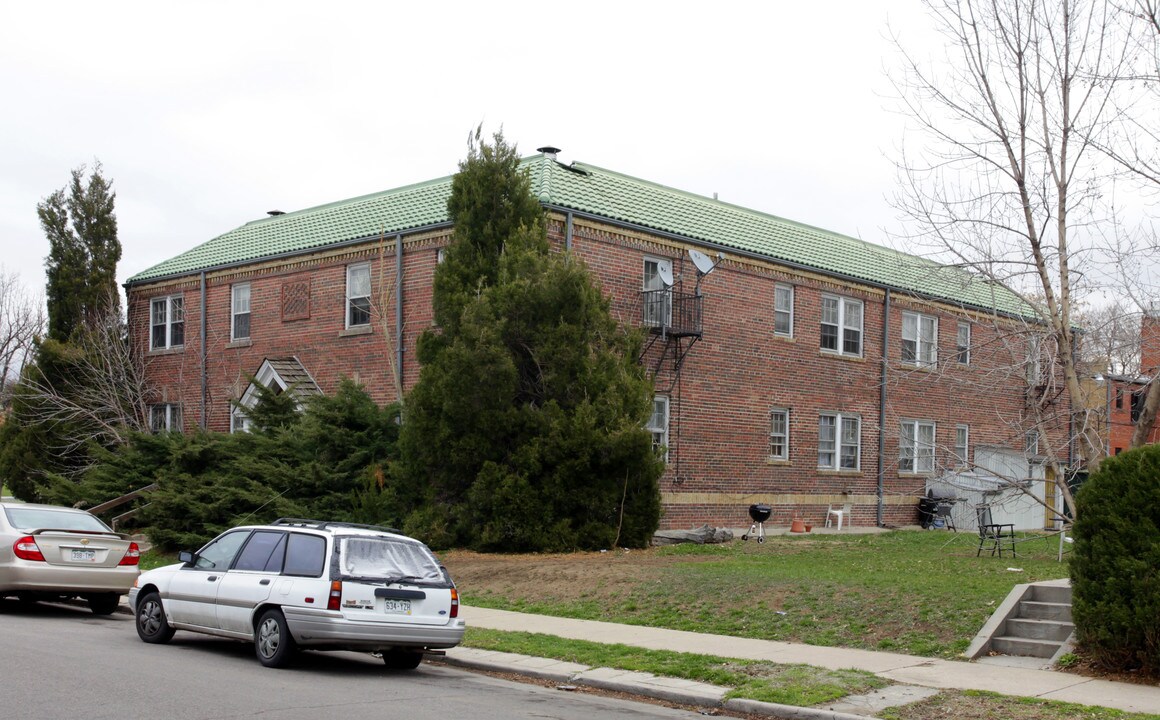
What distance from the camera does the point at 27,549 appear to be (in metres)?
14.6

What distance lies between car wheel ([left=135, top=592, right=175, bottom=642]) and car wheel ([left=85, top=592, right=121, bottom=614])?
2771mm

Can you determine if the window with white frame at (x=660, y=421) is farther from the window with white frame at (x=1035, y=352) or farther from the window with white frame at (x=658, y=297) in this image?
the window with white frame at (x=1035, y=352)

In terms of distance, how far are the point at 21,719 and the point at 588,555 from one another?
1222cm

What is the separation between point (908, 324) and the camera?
103 feet

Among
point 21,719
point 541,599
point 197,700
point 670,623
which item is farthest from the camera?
point 541,599

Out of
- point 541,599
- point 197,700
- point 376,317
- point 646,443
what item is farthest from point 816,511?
point 197,700

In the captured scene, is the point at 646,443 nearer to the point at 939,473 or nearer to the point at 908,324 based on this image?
the point at 939,473

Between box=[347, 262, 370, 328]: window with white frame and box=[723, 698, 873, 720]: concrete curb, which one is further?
box=[347, 262, 370, 328]: window with white frame

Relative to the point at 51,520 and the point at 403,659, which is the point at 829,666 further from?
the point at 51,520

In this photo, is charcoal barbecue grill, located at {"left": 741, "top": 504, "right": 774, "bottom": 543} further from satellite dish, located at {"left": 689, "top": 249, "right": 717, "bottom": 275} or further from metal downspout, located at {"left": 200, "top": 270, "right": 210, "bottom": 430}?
metal downspout, located at {"left": 200, "top": 270, "right": 210, "bottom": 430}

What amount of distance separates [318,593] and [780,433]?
61.7 feet

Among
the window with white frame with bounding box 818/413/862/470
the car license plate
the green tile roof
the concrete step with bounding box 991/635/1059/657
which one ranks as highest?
the green tile roof

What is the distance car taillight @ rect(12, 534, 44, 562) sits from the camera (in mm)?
14609

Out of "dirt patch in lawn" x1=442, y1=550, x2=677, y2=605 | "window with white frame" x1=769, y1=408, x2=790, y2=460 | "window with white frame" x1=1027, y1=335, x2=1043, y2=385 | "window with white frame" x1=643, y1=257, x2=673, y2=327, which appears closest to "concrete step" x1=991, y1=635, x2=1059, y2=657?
"window with white frame" x1=1027, y1=335, x2=1043, y2=385
